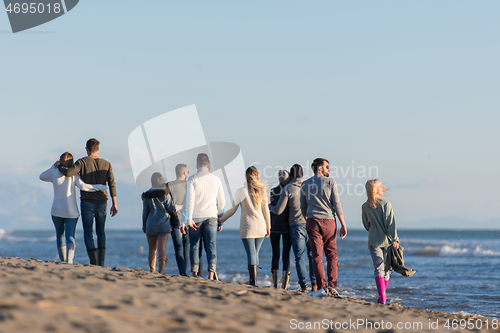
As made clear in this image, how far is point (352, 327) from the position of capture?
3883mm

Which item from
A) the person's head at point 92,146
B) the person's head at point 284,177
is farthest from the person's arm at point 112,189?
the person's head at point 284,177

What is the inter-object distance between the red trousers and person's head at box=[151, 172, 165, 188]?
2439mm

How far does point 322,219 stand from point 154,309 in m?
3.50

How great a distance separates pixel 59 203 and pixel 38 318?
421 centimetres

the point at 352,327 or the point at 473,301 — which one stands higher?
the point at 352,327

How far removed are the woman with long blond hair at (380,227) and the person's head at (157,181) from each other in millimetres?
3224

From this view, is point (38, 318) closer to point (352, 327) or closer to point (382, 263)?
point (352, 327)

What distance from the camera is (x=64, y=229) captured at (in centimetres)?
680

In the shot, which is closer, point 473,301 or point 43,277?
point 43,277

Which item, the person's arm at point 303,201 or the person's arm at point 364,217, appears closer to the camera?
the person's arm at point 364,217

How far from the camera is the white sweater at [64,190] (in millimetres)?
6668

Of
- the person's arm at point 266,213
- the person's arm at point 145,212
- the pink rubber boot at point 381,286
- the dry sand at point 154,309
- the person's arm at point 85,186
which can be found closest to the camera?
the dry sand at point 154,309

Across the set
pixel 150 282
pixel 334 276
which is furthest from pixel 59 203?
pixel 334 276

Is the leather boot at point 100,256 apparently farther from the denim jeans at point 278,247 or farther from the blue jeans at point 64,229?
the denim jeans at point 278,247
